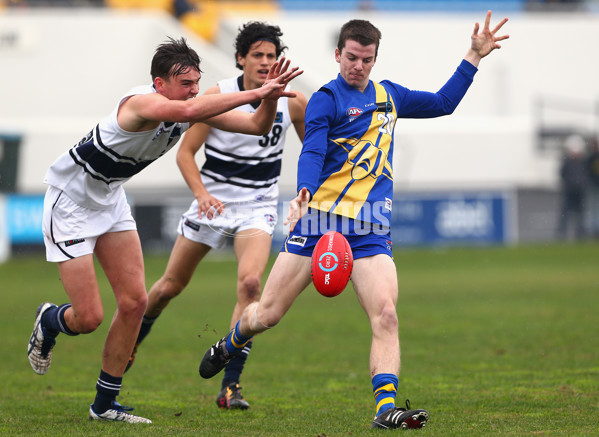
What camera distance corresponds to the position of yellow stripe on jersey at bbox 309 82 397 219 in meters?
5.61

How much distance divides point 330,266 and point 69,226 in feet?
5.89

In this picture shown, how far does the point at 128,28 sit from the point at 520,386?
1875cm

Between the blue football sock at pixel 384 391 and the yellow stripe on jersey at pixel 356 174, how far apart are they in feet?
3.22

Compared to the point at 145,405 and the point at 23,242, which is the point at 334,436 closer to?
the point at 145,405

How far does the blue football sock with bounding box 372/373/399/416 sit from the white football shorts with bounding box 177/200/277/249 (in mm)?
1979

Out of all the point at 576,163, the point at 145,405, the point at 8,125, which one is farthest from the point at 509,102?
the point at 145,405

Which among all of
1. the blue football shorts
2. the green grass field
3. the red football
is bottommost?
the green grass field

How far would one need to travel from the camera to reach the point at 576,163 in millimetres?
23094

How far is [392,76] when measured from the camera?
86.1 feet

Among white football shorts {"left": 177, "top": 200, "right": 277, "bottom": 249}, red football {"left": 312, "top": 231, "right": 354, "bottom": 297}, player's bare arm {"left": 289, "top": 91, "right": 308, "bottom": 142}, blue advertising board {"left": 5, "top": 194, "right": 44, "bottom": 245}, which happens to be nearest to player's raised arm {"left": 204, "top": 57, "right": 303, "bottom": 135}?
red football {"left": 312, "top": 231, "right": 354, "bottom": 297}

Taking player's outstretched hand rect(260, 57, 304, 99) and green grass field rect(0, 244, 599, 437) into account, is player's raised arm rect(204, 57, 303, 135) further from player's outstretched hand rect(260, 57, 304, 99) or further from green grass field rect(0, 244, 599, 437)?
green grass field rect(0, 244, 599, 437)

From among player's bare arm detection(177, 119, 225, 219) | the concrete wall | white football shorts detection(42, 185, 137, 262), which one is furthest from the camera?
the concrete wall

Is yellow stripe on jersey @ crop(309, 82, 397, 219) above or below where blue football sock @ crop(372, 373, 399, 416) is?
above

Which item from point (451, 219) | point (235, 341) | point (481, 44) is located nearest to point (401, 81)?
point (451, 219)
